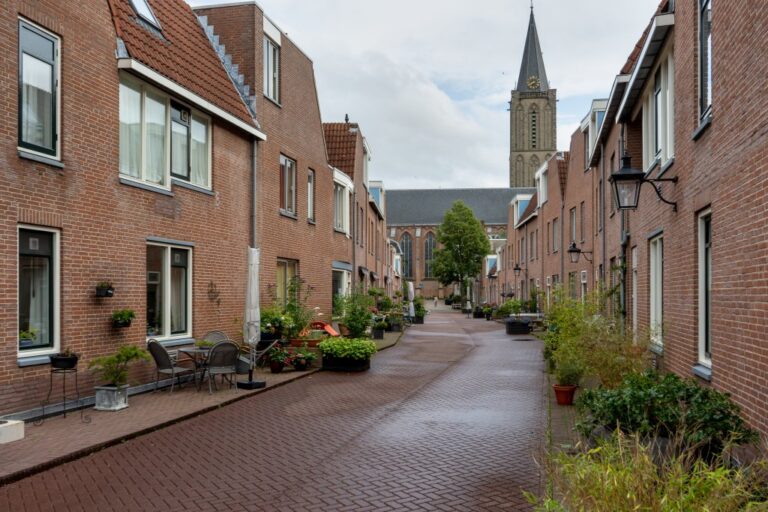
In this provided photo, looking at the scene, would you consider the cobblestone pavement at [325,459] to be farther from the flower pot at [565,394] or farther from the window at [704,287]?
the window at [704,287]

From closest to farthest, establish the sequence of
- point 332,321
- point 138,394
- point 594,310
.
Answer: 1. point 138,394
2. point 594,310
3. point 332,321

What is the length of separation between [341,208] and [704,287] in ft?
56.4

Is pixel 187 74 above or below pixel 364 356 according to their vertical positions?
above

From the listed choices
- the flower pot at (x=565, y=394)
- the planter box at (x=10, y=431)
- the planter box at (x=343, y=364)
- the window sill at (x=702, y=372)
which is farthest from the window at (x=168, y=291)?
the window sill at (x=702, y=372)

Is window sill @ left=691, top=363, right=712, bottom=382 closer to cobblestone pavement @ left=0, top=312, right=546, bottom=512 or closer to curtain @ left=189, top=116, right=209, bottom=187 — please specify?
cobblestone pavement @ left=0, top=312, right=546, bottom=512

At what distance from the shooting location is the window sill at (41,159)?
29.0ft

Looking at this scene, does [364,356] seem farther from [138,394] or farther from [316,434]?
[316,434]

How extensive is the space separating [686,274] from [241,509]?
20.8 ft

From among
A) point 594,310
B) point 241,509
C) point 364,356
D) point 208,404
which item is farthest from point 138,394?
point 594,310

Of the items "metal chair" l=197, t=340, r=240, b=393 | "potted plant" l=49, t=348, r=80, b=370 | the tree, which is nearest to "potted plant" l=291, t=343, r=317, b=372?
"metal chair" l=197, t=340, r=240, b=393

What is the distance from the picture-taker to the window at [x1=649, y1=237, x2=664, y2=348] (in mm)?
11258

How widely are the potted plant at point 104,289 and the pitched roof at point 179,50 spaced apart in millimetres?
3803

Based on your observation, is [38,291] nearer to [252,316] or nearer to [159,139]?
[159,139]

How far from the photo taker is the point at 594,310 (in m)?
12.6
